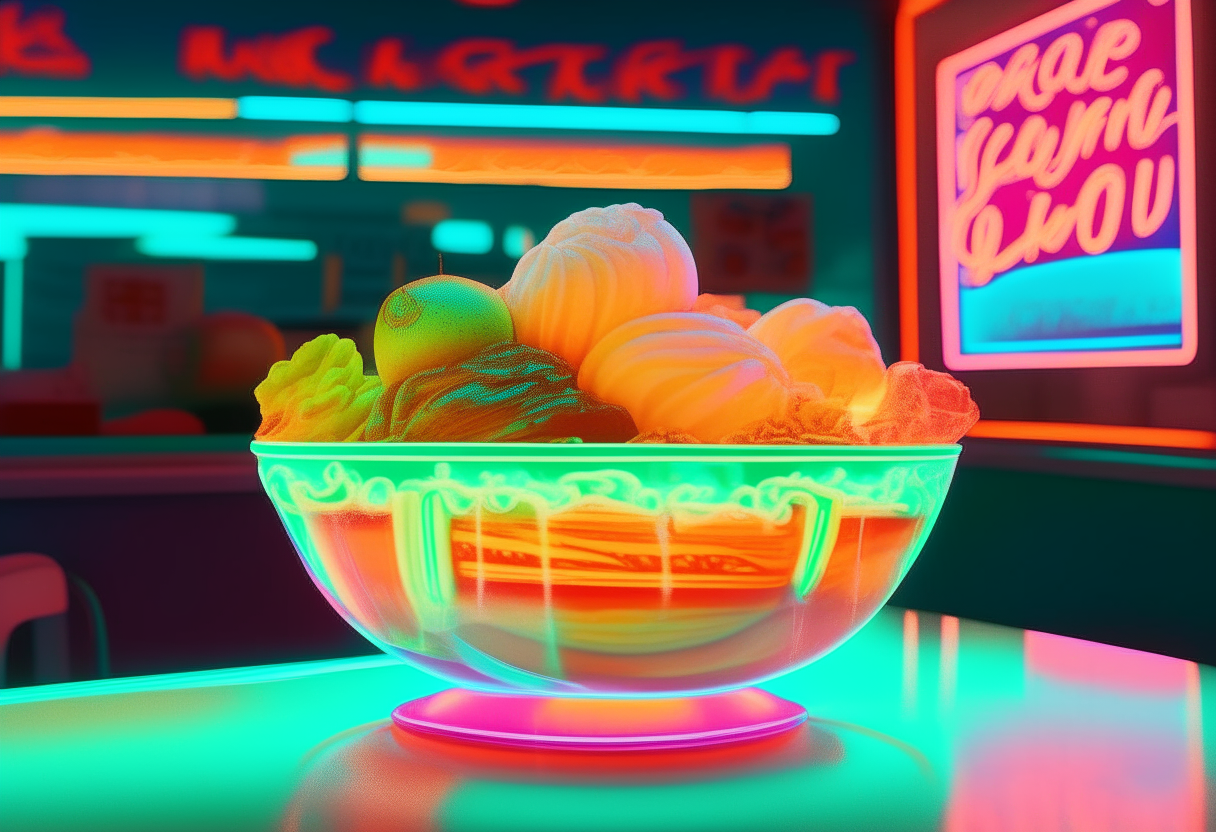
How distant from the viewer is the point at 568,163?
325 cm

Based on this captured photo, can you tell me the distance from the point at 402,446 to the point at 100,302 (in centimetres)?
272

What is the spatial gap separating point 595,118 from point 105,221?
1.27 meters

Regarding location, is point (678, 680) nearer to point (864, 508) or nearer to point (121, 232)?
point (864, 508)

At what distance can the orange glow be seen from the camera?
3215mm

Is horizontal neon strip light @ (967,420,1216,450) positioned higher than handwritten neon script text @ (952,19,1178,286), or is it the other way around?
handwritten neon script text @ (952,19,1178,286)

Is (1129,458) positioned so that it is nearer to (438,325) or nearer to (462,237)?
(462,237)

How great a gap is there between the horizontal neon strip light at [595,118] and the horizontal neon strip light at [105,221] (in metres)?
0.47

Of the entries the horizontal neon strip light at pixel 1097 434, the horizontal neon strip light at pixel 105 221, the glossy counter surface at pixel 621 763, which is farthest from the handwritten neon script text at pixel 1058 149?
the glossy counter surface at pixel 621 763

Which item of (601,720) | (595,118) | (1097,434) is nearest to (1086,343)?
(1097,434)

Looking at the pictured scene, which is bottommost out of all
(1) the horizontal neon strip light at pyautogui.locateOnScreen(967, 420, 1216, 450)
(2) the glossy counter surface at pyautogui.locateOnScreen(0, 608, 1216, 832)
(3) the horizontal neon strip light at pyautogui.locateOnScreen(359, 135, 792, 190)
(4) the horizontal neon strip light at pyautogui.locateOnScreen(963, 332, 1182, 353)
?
(2) the glossy counter surface at pyautogui.locateOnScreen(0, 608, 1216, 832)

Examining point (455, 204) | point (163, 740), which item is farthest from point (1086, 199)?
point (163, 740)

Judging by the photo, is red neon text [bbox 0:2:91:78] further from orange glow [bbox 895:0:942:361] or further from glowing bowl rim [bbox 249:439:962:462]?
glowing bowl rim [bbox 249:439:962:462]

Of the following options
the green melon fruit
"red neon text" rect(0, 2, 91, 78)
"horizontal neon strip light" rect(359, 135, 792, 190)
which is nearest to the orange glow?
"horizontal neon strip light" rect(359, 135, 792, 190)

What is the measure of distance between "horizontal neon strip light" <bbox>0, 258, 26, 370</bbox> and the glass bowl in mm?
2658
